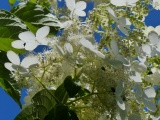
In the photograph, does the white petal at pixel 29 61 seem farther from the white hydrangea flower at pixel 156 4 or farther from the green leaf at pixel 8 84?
the white hydrangea flower at pixel 156 4

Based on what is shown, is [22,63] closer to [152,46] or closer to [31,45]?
[31,45]

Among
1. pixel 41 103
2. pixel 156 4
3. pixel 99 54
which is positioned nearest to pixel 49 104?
pixel 41 103

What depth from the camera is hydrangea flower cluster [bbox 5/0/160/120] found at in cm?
52

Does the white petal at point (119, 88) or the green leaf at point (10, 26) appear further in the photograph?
the green leaf at point (10, 26)

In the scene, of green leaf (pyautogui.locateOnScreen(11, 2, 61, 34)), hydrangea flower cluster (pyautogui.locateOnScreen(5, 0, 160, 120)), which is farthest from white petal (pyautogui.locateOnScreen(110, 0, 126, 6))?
green leaf (pyautogui.locateOnScreen(11, 2, 61, 34))

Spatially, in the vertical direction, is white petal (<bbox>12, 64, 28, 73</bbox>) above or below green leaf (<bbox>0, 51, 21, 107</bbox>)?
above

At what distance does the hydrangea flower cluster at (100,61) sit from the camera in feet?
1.70

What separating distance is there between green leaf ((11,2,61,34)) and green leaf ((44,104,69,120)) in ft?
0.43

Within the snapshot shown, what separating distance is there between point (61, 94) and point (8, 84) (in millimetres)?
78

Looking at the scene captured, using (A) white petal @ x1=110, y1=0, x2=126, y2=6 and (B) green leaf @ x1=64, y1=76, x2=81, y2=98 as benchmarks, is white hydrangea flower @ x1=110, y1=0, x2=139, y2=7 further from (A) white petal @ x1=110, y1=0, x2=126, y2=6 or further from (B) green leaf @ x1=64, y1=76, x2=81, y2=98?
(B) green leaf @ x1=64, y1=76, x2=81, y2=98

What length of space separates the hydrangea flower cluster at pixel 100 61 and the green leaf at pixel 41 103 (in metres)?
0.01

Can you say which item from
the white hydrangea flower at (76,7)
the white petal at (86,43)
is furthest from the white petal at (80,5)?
the white petal at (86,43)

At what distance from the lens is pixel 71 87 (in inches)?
21.1

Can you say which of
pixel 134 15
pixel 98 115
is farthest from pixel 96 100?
pixel 134 15
